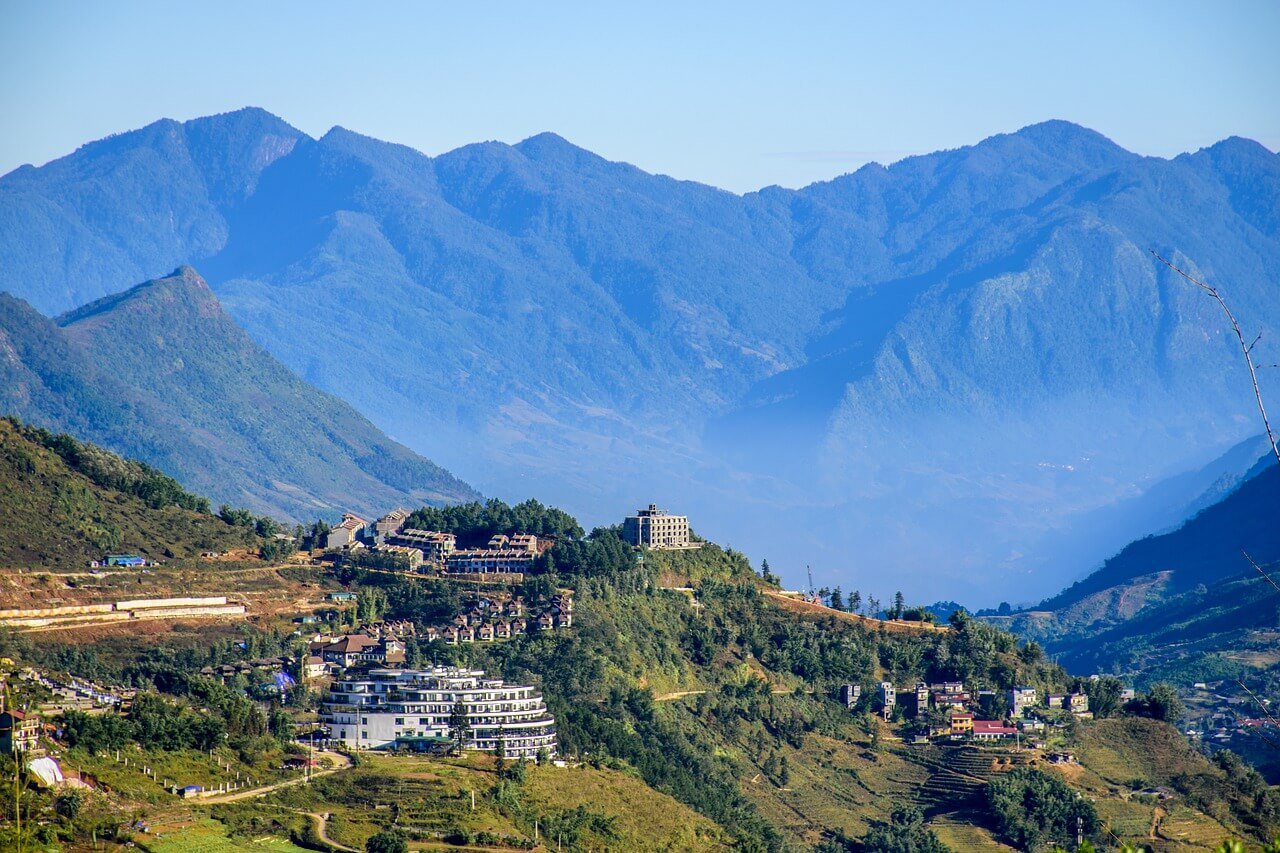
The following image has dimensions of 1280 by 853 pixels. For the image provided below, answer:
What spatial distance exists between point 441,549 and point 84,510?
16017mm

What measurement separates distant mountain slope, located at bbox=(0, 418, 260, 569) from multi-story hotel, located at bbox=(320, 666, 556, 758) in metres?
19.8

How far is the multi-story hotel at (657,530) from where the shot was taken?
108 m

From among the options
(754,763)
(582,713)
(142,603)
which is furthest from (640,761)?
(142,603)

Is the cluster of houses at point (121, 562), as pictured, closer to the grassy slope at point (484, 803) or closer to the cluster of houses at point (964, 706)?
the grassy slope at point (484, 803)

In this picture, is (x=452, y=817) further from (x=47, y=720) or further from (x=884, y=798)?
(x=884, y=798)

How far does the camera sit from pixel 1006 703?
97.7 meters

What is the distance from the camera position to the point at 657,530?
107875 millimetres

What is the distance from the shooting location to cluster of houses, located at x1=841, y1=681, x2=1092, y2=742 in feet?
308

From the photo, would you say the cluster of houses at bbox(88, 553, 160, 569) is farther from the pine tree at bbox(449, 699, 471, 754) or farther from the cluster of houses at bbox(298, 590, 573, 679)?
the pine tree at bbox(449, 699, 471, 754)

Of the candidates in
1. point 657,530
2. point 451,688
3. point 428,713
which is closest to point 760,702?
point 657,530

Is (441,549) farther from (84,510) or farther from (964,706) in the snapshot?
(964,706)

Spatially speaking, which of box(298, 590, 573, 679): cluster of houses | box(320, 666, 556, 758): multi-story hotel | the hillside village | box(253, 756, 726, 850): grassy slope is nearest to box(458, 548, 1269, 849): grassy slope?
the hillside village

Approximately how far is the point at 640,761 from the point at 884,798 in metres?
11.8

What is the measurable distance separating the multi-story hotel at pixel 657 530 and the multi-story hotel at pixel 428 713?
30.1 metres
